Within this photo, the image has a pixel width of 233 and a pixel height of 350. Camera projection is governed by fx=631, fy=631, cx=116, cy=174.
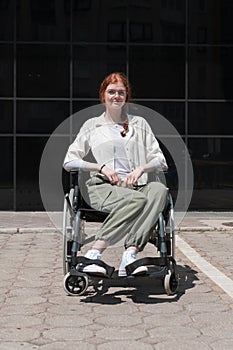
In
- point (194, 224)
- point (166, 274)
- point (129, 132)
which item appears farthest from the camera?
point (194, 224)

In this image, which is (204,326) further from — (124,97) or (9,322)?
(124,97)

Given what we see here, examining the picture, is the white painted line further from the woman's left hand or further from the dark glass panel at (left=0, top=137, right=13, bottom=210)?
the dark glass panel at (left=0, top=137, right=13, bottom=210)

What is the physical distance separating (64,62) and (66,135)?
172 centimetres

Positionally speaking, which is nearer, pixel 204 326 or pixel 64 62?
pixel 204 326

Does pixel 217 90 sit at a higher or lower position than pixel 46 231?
higher

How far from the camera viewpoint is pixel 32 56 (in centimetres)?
1394

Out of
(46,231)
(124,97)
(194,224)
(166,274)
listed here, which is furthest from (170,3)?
(166,274)

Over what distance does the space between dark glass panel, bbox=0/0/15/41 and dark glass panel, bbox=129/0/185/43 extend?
8.63 ft

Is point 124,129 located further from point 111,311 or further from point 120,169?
point 111,311

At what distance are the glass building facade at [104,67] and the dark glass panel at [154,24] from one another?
0.9 inches

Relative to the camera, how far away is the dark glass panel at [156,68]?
1398 cm

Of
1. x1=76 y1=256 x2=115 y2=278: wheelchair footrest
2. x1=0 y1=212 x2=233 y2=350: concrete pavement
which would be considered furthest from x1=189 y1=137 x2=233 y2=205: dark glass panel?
x1=76 y1=256 x2=115 y2=278: wheelchair footrest

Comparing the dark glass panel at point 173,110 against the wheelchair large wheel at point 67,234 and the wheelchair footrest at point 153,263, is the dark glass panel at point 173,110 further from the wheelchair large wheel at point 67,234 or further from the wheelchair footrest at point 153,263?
the wheelchair footrest at point 153,263

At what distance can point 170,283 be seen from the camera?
5152mm
